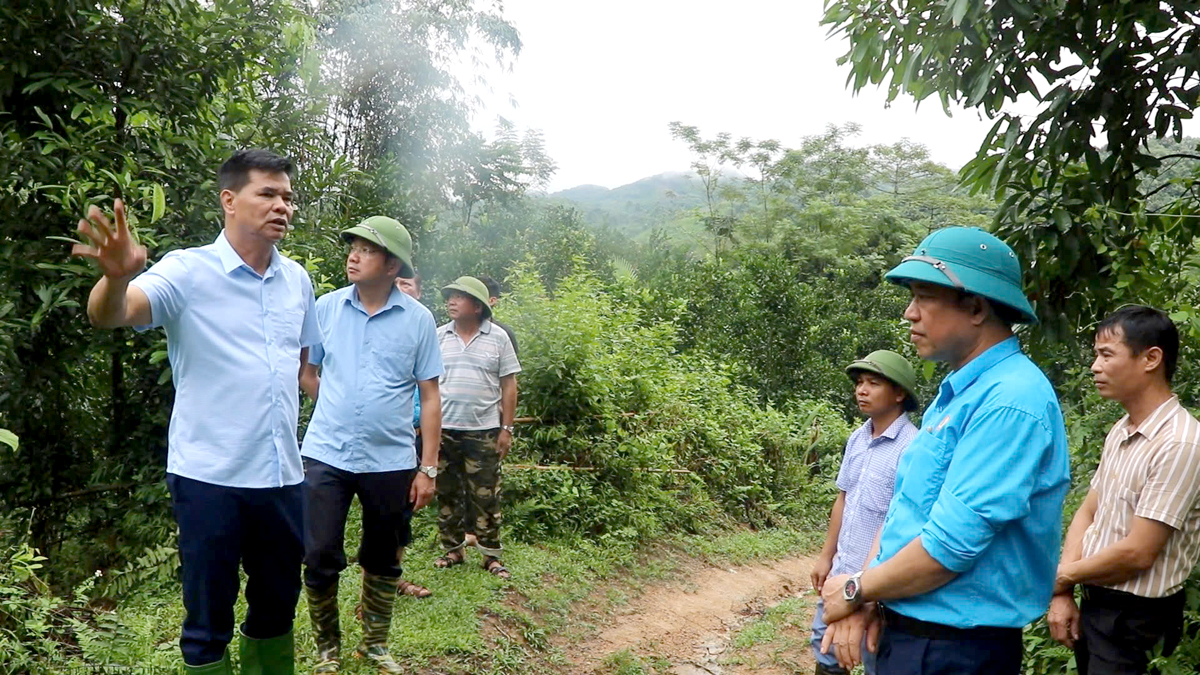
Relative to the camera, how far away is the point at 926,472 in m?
2.46

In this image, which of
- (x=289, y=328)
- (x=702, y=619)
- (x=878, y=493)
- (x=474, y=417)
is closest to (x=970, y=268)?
(x=878, y=493)

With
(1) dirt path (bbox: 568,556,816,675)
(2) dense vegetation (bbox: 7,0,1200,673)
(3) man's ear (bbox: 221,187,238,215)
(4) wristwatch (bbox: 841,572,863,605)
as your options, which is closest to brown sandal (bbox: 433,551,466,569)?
(1) dirt path (bbox: 568,556,816,675)

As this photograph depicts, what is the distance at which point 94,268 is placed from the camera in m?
5.07

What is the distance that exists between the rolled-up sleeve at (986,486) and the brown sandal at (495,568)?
4793 millimetres

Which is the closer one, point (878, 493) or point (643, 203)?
point (878, 493)

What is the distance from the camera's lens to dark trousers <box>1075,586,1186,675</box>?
10.6ft

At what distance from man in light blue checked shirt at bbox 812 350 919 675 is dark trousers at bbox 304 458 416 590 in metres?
1.87

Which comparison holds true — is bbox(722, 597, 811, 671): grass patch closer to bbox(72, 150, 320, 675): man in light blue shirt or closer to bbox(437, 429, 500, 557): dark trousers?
bbox(437, 429, 500, 557): dark trousers

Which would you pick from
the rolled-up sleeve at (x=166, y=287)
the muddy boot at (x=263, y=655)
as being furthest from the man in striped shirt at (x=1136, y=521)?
the rolled-up sleeve at (x=166, y=287)

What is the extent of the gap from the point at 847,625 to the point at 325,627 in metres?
2.75

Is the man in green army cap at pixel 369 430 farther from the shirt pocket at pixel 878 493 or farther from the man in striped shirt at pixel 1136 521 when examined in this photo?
the man in striped shirt at pixel 1136 521

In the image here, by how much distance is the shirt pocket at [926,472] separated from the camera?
244 centimetres

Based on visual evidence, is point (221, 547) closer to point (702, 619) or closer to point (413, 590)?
point (413, 590)

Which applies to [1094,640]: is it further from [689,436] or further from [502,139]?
[502,139]
